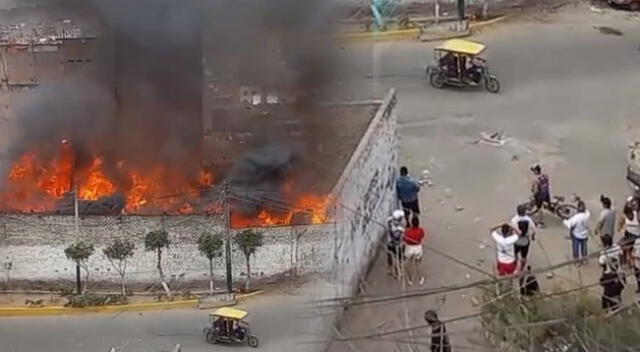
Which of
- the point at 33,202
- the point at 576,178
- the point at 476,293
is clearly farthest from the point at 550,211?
the point at 33,202

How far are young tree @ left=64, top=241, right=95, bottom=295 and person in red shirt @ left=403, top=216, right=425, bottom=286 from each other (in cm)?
395

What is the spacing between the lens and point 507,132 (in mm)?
19719

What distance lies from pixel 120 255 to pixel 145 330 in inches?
49.8

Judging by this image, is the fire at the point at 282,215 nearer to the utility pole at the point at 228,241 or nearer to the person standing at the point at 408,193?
the utility pole at the point at 228,241

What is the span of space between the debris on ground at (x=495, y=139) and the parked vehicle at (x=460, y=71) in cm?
163

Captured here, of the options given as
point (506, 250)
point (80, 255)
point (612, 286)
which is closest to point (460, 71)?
point (506, 250)

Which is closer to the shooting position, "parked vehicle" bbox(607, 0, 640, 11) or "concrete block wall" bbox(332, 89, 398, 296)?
"concrete block wall" bbox(332, 89, 398, 296)

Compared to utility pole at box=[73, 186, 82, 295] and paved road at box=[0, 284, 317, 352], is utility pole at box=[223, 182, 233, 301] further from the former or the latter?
utility pole at box=[73, 186, 82, 295]

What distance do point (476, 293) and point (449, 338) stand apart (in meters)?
1.15

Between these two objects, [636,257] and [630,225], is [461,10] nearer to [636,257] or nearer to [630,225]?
[630,225]

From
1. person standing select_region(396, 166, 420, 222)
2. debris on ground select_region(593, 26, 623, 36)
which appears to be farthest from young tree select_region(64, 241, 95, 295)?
debris on ground select_region(593, 26, 623, 36)

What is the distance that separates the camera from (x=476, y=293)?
14.9 metres

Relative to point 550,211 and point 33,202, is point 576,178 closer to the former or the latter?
point 550,211

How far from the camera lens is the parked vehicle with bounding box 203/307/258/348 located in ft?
48.7
